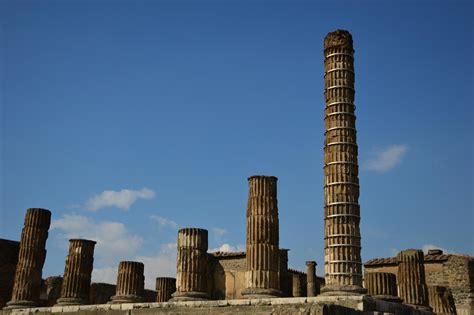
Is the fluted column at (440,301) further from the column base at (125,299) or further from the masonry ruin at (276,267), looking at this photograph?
the column base at (125,299)

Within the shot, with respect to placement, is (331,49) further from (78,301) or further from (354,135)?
(78,301)

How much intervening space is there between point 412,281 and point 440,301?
3531 mm

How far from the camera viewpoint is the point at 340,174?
14.3m

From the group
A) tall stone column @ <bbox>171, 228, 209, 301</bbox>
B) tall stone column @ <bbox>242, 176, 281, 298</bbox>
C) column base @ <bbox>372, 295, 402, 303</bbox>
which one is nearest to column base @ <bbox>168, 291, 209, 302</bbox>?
tall stone column @ <bbox>171, 228, 209, 301</bbox>

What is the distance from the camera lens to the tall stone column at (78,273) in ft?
59.8

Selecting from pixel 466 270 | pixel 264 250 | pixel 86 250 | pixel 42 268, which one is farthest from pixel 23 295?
pixel 466 270

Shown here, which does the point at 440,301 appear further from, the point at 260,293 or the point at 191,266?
the point at 191,266

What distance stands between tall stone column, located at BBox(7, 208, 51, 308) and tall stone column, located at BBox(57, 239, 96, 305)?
1436 mm

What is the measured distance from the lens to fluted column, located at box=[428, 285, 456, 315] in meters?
19.2

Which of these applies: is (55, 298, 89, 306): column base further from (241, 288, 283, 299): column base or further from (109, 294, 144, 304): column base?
(241, 288, 283, 299): column base

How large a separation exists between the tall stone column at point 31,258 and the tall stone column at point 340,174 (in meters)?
10.7

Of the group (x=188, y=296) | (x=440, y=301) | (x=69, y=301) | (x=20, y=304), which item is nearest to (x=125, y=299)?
(x=69, y=301)

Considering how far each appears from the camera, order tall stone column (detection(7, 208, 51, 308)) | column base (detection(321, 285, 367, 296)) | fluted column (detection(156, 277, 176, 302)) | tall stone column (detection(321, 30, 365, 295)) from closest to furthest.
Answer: column base (detection(321, 285, 367, 296)) < tall stone column (detection(321, 30, 365, 295)) < tall stone column (detection(7, 208, 51, 308)) < fluted column (detection(156, 277, 176, 302))

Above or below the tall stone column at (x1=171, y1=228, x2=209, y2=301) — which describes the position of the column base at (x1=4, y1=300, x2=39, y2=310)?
below
